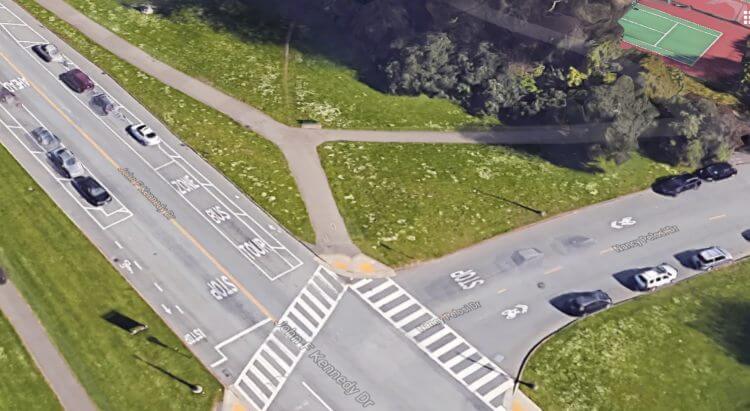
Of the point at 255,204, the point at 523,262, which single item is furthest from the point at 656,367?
the point at 255,204

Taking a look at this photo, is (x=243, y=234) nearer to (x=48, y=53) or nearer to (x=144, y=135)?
(x=144, y=135)

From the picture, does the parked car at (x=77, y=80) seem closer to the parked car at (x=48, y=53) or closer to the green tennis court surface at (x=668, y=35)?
the parked car at (x=48, y=53)

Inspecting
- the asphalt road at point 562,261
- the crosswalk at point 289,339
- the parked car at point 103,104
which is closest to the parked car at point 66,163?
the parked car at point 103,104

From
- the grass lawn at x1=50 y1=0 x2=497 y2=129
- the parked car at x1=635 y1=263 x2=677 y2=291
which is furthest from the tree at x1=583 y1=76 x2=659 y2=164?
the parked car at x1=635 y1=263 x2=677 y2=291

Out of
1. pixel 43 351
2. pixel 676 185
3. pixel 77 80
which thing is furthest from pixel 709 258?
pixel 77 80

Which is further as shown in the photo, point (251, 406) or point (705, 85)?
point (705, 85)

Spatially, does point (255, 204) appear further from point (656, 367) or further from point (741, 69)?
point (741, 69)
